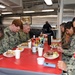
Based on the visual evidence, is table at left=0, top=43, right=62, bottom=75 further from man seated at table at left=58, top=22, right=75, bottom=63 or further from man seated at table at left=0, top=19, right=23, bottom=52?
man seated at table at left=0, top=19, right=23, bottom=52

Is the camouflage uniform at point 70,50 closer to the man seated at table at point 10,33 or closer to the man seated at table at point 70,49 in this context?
the man seated at table at point 70,49

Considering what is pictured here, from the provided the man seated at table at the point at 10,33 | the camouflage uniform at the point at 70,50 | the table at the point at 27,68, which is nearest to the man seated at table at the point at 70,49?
the camouflage uniform at the point at 70,50

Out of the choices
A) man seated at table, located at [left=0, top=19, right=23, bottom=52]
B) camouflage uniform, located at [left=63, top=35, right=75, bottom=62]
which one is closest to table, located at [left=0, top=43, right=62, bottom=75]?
camouflage uniform, located at [left=63, top=35, right=75, bottom=62]

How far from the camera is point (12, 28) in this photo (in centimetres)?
269

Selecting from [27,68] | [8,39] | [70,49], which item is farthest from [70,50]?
[8,39]

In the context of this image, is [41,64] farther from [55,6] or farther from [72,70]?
[55,6]

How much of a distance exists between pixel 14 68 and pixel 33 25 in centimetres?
833

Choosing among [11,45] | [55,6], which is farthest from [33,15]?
[11,45]

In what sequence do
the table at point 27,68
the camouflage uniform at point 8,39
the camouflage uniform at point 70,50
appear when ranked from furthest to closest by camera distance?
the camouflage uniform at point 8,39, the camouflage uniform at point 70,50, the table at point 27,68

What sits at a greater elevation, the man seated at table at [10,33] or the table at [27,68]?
the man seated at table at [10,33]

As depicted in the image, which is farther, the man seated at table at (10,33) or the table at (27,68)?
the man seated at table at (10,33)

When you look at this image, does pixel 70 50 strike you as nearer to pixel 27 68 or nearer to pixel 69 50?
pixel 69 50

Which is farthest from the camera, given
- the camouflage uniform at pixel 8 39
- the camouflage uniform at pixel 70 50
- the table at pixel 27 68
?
the camouflage uniform at pixel 8 39

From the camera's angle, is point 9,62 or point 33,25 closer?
point 9,62
